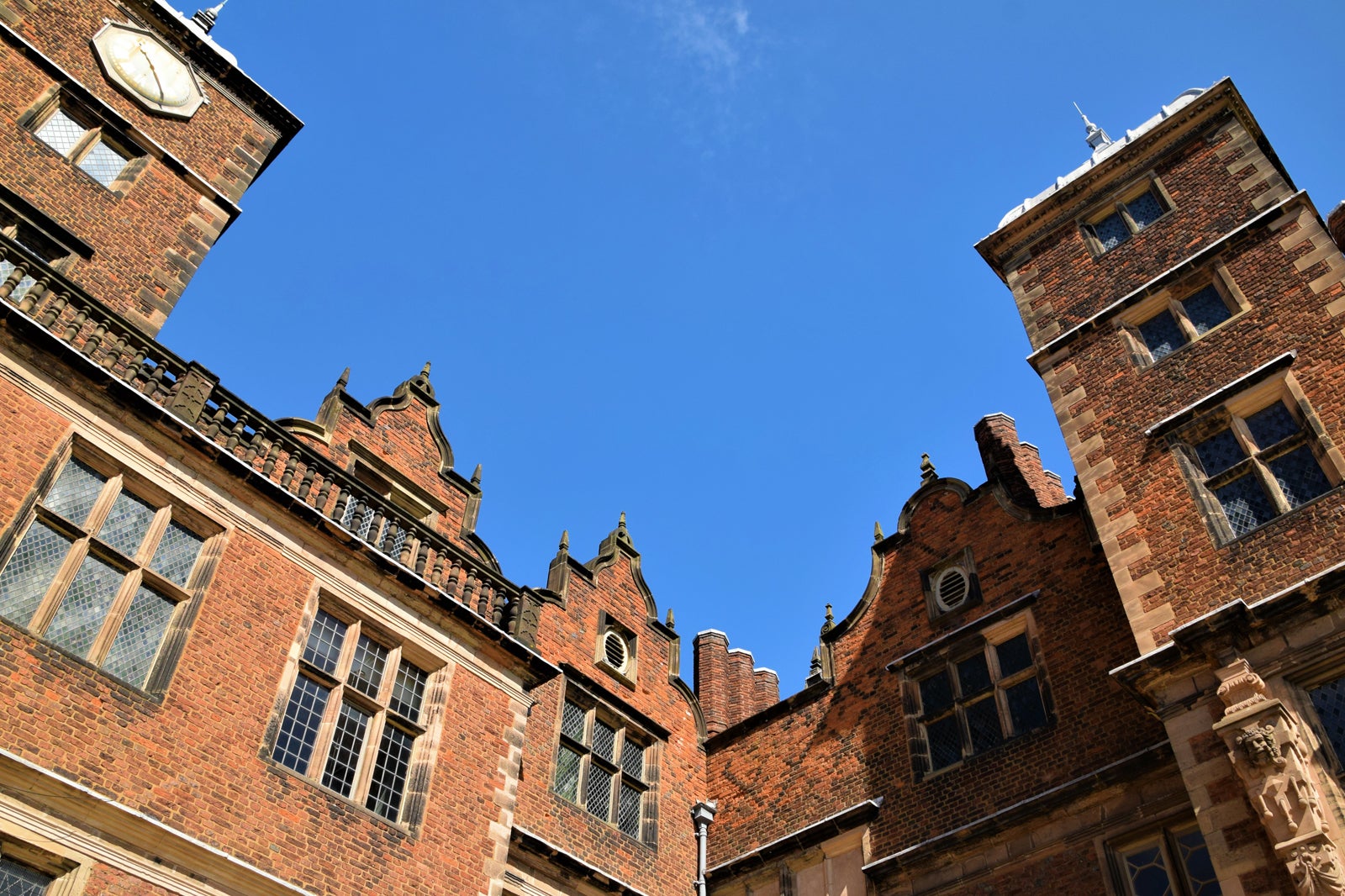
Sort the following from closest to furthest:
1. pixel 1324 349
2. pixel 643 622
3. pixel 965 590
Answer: pixel 1324 349 < pixel 965 590 < pixel 643 622

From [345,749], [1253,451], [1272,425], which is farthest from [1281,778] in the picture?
[345,749]

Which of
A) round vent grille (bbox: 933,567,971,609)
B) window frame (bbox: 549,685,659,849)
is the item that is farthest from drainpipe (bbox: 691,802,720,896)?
round vent grille (bbox: 933,567,971,609)

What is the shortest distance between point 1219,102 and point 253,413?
1477 centimetres

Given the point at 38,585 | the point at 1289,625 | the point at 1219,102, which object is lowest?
the point at 38,585

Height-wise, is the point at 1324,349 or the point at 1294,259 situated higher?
the point at 1294,259

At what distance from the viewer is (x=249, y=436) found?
12031 mm

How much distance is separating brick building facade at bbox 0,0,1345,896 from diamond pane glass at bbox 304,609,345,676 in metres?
0.04

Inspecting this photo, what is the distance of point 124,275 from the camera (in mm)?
13805

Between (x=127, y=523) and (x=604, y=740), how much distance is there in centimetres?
→ 828

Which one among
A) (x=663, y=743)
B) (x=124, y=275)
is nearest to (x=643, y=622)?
(x=663, y=743)

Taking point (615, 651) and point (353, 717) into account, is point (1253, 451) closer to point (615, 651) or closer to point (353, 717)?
point (615, 651)

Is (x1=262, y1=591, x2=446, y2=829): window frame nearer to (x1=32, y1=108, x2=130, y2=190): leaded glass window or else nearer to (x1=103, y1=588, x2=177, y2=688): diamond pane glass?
(x1=103, y1=588, x2=177, y2=688): diamond pane glass

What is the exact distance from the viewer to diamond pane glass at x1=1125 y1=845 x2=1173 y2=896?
1188 cm

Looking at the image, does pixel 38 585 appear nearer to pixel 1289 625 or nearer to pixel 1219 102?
pixel 1289 625
